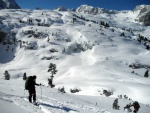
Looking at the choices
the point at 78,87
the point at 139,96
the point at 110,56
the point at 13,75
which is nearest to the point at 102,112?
the point at 139,96

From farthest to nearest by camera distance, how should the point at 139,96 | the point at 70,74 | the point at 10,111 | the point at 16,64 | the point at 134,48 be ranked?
the point at 134,48
the point at 16,64
the point at 70,74
the point at 139,96
the point at 10,111

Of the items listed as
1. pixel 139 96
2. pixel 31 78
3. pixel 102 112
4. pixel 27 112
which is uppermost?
pixel 31 78

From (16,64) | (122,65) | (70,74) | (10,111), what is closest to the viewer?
(10,111)

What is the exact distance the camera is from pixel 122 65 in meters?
155

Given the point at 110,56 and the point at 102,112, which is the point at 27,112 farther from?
the point at 110,56

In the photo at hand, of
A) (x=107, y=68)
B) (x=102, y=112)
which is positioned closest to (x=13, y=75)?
(x=107, y=68)

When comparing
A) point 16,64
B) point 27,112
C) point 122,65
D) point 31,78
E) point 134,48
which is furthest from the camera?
point 134,48

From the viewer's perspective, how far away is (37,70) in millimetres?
156375

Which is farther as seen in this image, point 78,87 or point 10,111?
point 78,87

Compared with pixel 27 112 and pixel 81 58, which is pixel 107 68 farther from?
pixel 27 112

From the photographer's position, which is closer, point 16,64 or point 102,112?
point 102,112

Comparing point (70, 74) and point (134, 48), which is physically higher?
point (134, 48)

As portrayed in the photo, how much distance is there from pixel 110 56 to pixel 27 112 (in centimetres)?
16391

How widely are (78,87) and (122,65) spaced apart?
69816mm
